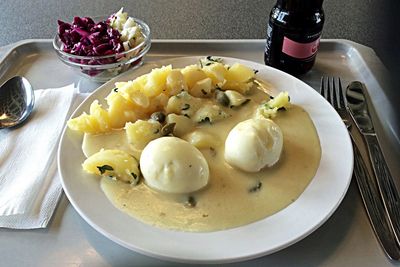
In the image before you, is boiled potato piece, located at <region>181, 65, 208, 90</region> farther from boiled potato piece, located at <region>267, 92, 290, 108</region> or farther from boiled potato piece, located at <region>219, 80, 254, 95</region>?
boiled potato piece, located at <region>267, 92, 290, 108</region>

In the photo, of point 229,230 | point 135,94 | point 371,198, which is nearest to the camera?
point 229,230

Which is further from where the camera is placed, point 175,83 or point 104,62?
point 104,62

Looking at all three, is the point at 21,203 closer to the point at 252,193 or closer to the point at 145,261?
the point at 145,261

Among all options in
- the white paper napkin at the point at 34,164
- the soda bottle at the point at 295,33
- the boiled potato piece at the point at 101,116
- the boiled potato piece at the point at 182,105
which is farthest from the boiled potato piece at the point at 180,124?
the soda bottle at the point at 295,33

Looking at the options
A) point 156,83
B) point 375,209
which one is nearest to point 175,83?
point 156,83

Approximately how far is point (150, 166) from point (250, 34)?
82 centimetres

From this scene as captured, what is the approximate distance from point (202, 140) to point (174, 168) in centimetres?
12

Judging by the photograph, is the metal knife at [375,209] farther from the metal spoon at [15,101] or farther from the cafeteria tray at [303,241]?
the metal spoon at [15,101]

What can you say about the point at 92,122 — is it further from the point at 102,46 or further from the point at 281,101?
the point at 281,101

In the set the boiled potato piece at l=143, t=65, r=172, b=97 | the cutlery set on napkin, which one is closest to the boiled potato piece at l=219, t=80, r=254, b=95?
the boiled potato piece at l=143, t=65, r=172, b=97

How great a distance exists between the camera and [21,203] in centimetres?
70

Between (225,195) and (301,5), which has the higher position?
(301,5)

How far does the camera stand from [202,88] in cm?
90

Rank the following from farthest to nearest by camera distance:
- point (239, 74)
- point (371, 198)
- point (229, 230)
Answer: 1. point (239, 74)
2. point (371, 198)
3. point (229, 230)
